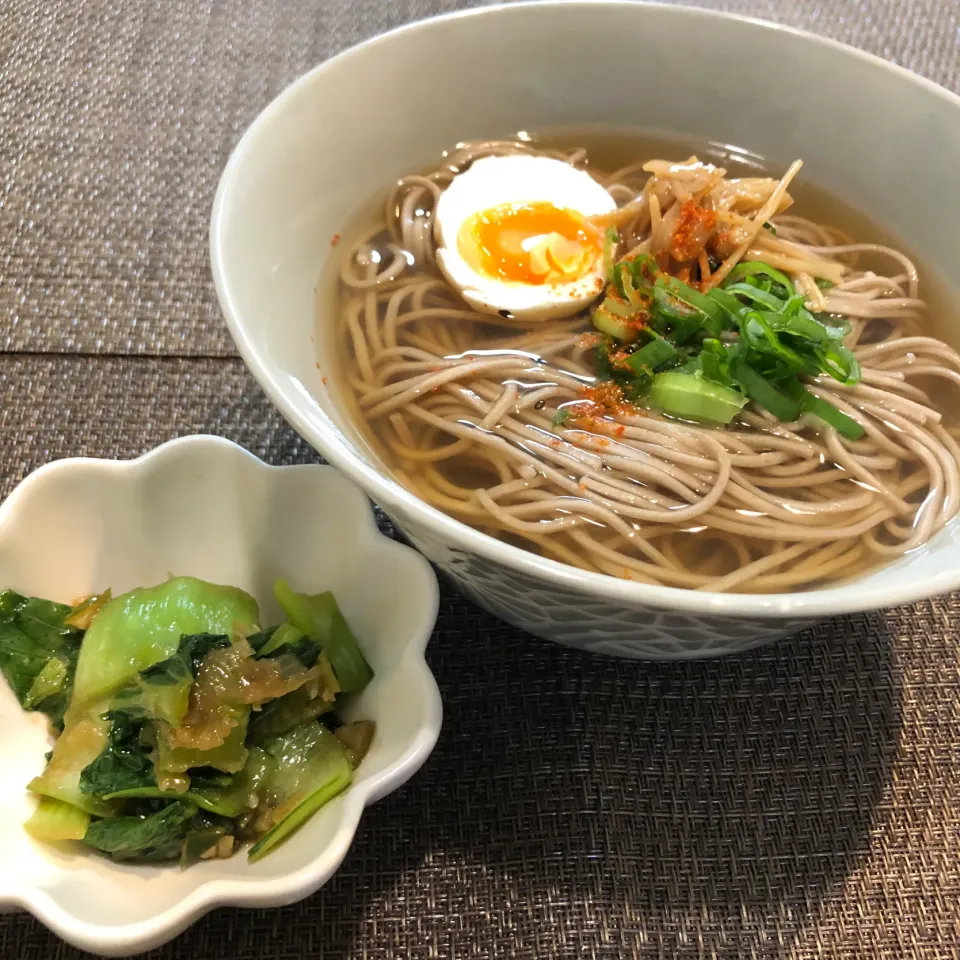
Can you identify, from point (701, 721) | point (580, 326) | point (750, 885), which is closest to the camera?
point (750, 885)

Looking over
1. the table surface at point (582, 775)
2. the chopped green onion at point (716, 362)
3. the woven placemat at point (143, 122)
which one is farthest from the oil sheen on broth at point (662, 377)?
the woven placemat at point (143, 122)

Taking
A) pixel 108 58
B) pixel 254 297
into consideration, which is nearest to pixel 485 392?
pixel 254 297

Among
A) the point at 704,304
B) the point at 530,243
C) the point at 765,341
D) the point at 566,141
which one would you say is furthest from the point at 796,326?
the point at 566,141

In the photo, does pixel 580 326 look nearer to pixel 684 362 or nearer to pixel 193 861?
pixel 684 362

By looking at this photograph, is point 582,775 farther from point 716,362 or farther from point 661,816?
point 716,362

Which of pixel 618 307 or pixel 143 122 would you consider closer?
pixel 618 307

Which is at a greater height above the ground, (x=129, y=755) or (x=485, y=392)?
(x=485, y=392)
